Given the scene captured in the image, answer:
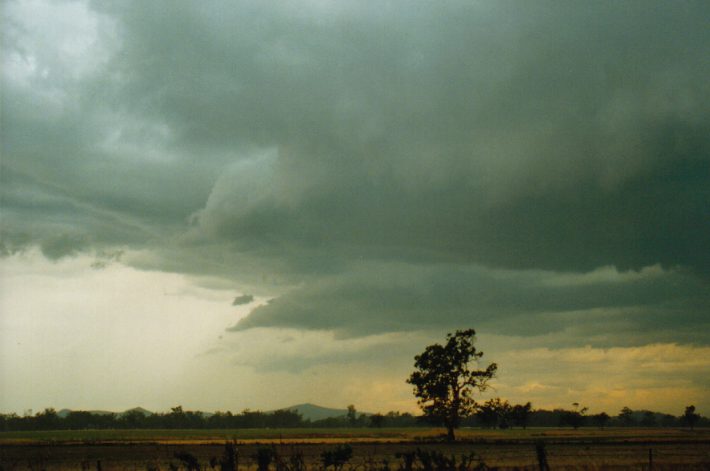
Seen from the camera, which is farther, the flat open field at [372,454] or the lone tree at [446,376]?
the lone tree at [446,376]

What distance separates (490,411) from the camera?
115 metres

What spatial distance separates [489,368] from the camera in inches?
4373

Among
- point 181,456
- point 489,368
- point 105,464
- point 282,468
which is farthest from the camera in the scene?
point 489,368

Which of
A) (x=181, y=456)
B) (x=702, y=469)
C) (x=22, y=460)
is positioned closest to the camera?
(x=181, y=456)

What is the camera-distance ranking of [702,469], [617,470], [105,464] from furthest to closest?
1. [105,464]
2. [617,470]
3. [702,469]

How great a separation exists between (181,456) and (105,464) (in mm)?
32576

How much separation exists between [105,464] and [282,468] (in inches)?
1423

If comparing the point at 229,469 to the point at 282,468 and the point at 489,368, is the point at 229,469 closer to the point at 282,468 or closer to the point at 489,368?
the point at 282,468

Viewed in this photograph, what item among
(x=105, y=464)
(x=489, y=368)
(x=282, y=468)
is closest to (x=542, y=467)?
(x=282, y=468)

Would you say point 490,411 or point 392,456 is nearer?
point 392,456

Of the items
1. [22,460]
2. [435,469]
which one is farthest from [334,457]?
[22,460]

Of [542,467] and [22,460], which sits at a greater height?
[542,467]

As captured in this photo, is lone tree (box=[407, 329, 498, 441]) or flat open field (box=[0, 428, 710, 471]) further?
lone tree (box=[407, 329, 498, 441])

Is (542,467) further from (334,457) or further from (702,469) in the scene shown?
(702,469)
